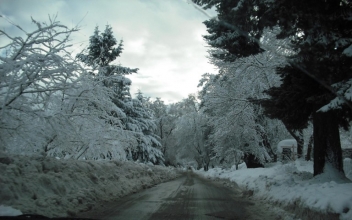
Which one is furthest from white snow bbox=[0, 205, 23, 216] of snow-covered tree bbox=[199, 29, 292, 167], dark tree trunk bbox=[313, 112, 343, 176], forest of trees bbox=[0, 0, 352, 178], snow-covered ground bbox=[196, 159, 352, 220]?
snow-covered tree bbox=[199, 29, 292, 167]

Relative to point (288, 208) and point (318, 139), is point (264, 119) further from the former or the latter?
point (288, 208)

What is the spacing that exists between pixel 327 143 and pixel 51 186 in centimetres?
764

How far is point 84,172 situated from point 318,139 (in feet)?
24.4

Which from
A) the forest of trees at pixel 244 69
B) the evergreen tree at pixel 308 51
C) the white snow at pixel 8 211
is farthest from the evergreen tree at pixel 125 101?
the white snow at pixel 8 211

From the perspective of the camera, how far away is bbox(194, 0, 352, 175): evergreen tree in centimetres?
652

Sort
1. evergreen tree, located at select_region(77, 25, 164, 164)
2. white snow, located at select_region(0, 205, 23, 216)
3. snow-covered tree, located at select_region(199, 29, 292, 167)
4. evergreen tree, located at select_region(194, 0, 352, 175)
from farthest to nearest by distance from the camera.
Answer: evergreen tree, located at select_region(77, 25, 164, 164) → snow-covered tree, located at select_region(199, 29, 292, 167) → evergreen tree, located at select_region(194, 0, 352, 175) → white snow, located at select_region(0, 205, 23, 216)

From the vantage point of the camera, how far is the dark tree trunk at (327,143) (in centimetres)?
819

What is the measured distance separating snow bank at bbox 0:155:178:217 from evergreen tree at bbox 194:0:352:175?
20.5 feet

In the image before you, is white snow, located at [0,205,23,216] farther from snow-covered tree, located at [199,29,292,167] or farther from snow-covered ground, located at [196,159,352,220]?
snow-covered tree, located at [199,29,292,167]

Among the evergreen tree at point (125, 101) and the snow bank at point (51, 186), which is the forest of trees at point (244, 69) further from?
the evergreen tree at point (125, 101)

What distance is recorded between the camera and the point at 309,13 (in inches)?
258

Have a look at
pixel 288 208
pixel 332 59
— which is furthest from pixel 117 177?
pixel 332 59

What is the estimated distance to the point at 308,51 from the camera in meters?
6.86

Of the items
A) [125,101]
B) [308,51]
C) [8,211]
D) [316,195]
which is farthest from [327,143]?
[125,101]
